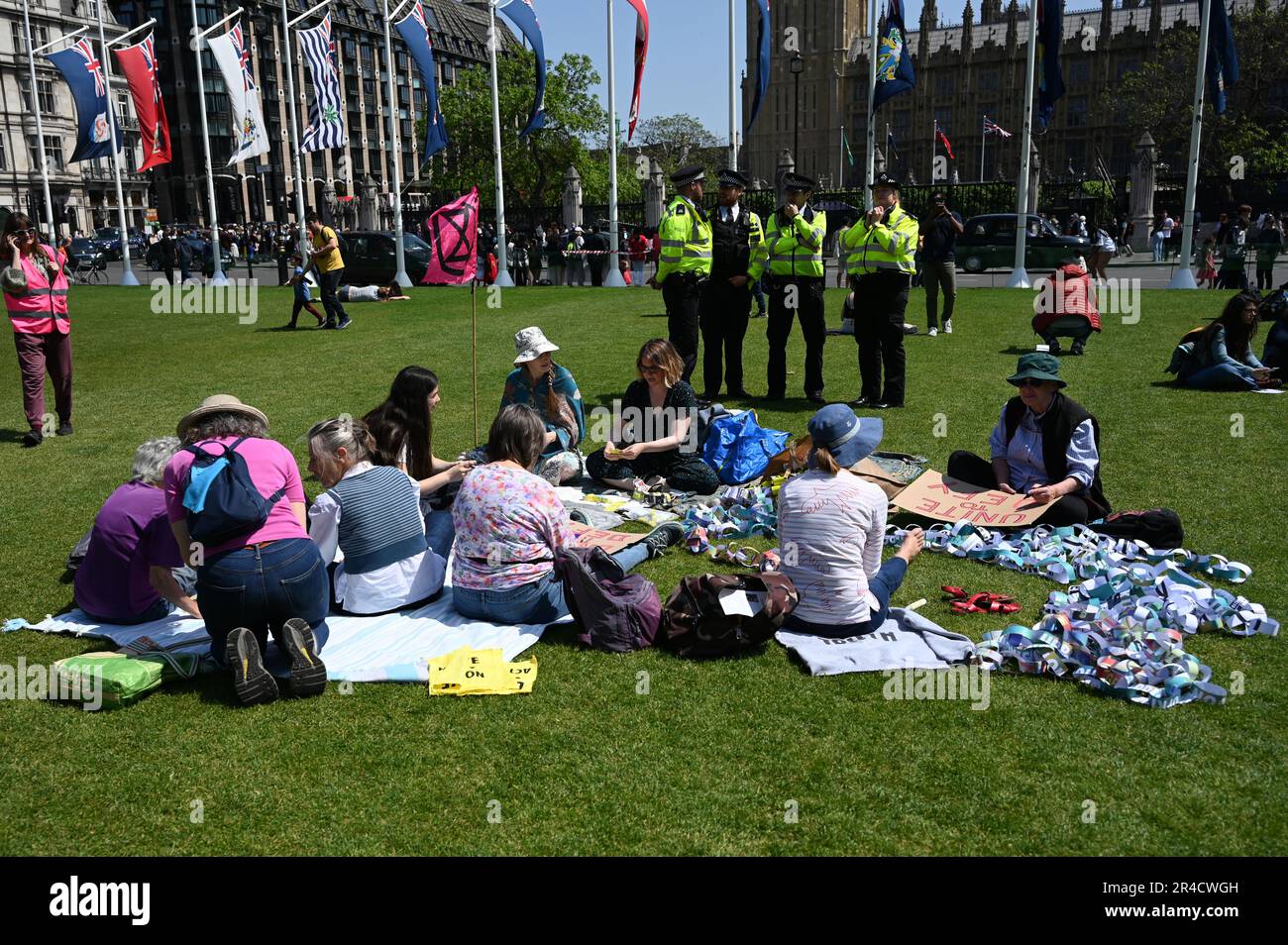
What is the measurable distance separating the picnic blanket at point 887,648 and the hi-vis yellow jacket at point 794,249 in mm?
6272

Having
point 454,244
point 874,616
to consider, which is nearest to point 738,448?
point 874,616

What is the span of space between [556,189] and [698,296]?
54320mm

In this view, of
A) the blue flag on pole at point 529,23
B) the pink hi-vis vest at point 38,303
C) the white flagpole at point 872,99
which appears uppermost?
the blue flag on pole at point 529,23

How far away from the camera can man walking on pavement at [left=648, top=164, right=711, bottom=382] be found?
10.8 m

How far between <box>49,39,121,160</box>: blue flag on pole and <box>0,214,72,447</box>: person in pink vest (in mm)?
19967

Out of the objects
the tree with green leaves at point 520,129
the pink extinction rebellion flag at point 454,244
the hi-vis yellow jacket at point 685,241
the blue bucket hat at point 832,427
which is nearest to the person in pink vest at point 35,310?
the pink extinction rebellion flag at point 454,244

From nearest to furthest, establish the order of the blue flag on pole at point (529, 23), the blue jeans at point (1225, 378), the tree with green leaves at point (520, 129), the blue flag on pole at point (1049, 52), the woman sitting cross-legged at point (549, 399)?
the woman sitting cross-legged at point (549, 399)
the blue jeans at point (1225, 378)
the blue flag on pole at point (1049, 52)
the blue flag on pole at point (529, 23)
the tree with green leaves at point (520, 129)

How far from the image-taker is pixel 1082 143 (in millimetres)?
90062

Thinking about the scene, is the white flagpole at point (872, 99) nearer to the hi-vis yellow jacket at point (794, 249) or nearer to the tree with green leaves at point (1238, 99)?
the hi-vis yellow jacket at point (794, 249)

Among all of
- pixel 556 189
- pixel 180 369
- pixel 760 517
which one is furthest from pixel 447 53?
pixel 760 517

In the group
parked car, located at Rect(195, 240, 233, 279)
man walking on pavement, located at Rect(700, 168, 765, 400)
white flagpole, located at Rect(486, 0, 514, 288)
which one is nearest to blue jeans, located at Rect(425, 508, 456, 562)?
man walking on pavement, located at Rect(700, 168, 765, 400)

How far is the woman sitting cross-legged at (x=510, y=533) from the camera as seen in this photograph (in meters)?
5.33

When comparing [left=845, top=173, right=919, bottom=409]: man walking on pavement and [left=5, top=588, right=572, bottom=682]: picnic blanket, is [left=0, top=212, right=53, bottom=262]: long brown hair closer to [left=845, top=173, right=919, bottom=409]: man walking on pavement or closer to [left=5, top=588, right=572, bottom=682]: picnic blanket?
[left=5, top=588, right=572, bottom=682]: picnic blanket

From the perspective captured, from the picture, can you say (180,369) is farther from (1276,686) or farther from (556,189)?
(556,189)
